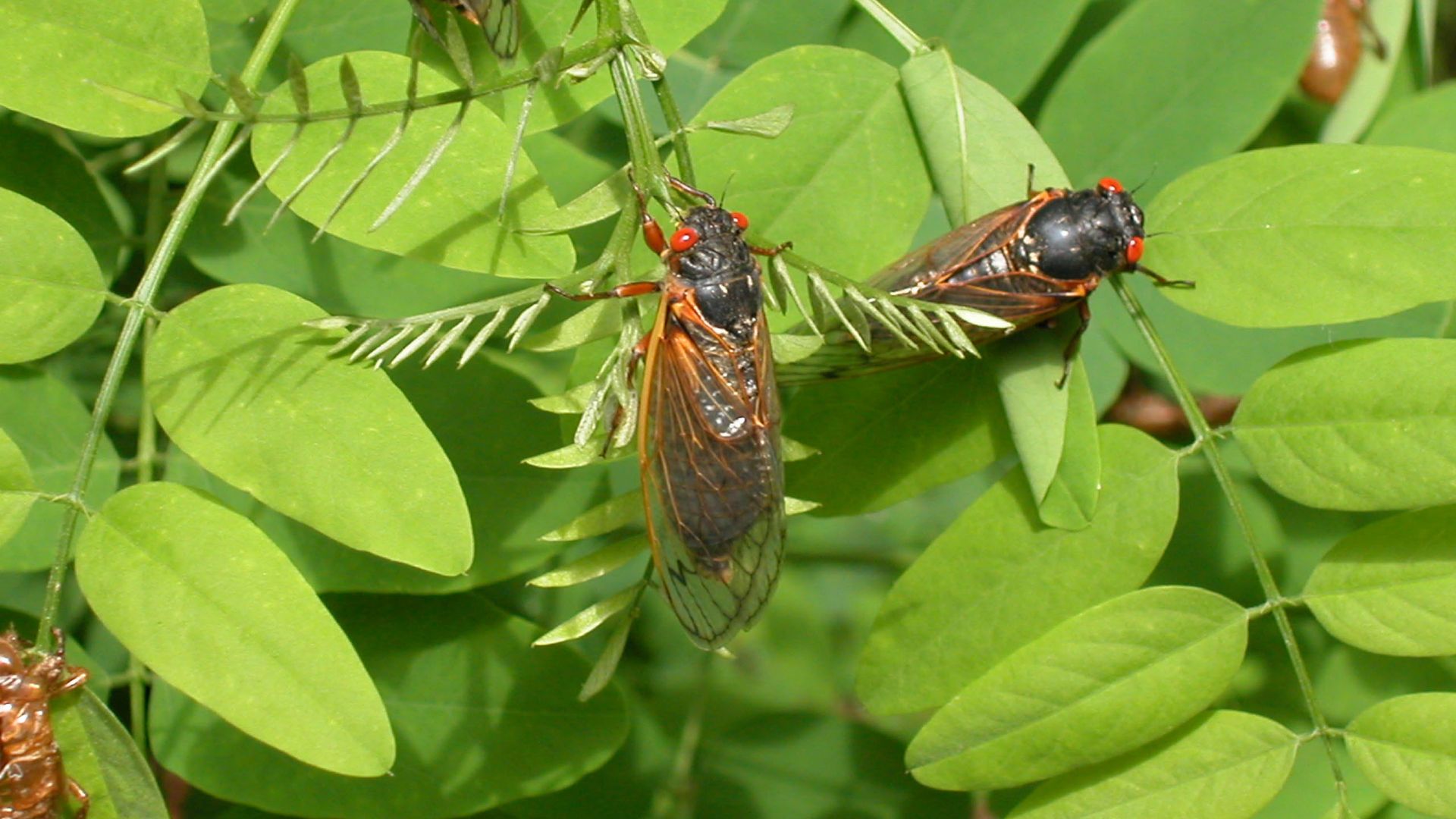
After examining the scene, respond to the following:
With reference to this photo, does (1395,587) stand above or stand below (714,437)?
below

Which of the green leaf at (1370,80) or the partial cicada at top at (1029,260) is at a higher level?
the green leaf at (1370,80)

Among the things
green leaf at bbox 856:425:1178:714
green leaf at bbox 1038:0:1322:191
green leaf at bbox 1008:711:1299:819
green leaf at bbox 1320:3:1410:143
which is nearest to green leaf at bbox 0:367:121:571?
green leaf at bbox 856:425:1178:714

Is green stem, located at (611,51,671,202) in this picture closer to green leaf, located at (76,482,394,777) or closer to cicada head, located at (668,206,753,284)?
cicada head, located at (668,206,753,284)

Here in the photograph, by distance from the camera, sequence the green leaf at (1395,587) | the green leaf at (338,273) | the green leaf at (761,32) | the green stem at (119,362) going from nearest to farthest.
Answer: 1. the green stem at (119,362)
2. the green leaf at (1395,587)
3. the green leaf at (338,273)
4. the green leaf at (761,32)

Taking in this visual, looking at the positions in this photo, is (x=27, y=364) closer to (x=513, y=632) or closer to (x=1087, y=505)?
(x=513, y=632)

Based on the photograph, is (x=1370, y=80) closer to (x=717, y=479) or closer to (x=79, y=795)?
(x=717, y=479)

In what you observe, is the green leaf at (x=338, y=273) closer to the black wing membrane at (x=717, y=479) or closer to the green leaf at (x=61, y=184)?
the green leaf at (x=61, y=184)

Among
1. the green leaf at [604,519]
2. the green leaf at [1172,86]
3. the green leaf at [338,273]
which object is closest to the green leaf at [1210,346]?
the green leaf at [1172,86]

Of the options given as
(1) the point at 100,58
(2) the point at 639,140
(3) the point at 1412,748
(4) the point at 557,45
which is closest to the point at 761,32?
(4) the point at 557,45
